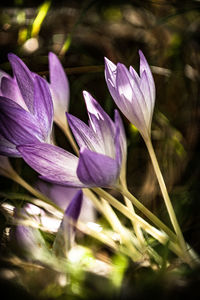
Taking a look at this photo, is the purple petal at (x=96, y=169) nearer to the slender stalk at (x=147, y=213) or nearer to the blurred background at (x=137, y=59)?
the slender stalk at (x=147, y=213)

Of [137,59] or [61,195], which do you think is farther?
[137,59]

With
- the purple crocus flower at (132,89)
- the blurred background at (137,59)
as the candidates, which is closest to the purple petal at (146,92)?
the purple crocus flower at (132,89)

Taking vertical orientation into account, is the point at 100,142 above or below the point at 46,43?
below

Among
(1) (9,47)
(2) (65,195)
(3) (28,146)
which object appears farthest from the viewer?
(1) (9,47)

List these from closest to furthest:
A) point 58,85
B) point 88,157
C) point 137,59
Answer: point 88,157 → point 58,85 → point 137,59

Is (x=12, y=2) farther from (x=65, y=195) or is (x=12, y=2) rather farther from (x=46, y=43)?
(x=65, y=195)

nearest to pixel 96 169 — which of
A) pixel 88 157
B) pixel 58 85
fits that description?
pixel 88 157

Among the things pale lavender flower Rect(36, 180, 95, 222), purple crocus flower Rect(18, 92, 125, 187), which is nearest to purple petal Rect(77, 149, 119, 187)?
purple crocus flower Rect(18, 92, 125, 187)

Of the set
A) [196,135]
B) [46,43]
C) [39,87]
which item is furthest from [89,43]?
[39,87]

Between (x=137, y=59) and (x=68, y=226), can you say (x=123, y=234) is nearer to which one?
(x=68, y=226)
